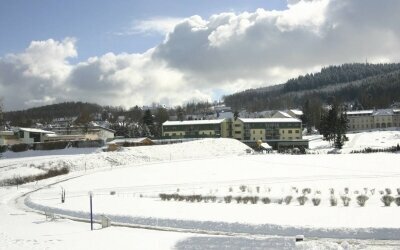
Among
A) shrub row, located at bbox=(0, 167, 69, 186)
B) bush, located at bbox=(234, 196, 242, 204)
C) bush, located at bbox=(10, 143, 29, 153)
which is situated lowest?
shrub row, located at bbox=(0, 167, 69, 186)

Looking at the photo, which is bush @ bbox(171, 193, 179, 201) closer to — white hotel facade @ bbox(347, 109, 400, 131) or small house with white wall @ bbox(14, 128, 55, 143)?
small house with white wall @ bbox(14, 128, 55, 143)

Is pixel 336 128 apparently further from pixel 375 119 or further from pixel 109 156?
pixel 375 119

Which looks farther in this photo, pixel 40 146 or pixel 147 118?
pixel 147 118

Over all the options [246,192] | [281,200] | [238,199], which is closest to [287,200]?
[281,200]

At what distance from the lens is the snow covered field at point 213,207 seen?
20.0m

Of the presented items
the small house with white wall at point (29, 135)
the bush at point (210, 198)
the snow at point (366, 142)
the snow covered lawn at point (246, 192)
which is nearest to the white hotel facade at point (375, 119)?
the snow at point (366, 142)

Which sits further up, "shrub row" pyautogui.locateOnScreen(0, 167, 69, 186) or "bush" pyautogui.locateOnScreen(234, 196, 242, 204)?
"bush" pyautogui.locateOnScreen(234, 196, 242, 204)

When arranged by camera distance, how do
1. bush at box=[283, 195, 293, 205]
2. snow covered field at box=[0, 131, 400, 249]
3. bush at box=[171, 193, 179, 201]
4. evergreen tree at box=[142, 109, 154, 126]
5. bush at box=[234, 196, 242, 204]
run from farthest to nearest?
evergreen tree at box=[142, 109, 154, 126] → bush at box=[171, 193, 179, 201] → bush at box=[234, 196, 242, 204] → bush at box=[283, 195, 293, 205] → snow covered field at box=[0, 131, 400, 249]

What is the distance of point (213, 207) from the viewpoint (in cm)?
2820

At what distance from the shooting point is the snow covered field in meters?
20.0

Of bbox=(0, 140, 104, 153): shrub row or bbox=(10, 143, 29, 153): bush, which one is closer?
bbox=(10, 143, 29, 153): bush

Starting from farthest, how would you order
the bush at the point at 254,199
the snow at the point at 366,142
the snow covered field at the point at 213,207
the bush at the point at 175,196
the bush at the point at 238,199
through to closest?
the snow at the point at 366,142 → the bush at the point at 175,196 → the bush at the point at 238,199 → the bush at the point at 254,199 → the snow covered field at the point at 213,207

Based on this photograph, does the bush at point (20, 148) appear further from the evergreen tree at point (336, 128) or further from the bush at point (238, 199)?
the evergreen tree at point (336, 128)

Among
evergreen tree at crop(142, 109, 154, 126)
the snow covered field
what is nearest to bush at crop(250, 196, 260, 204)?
the snow covered field
